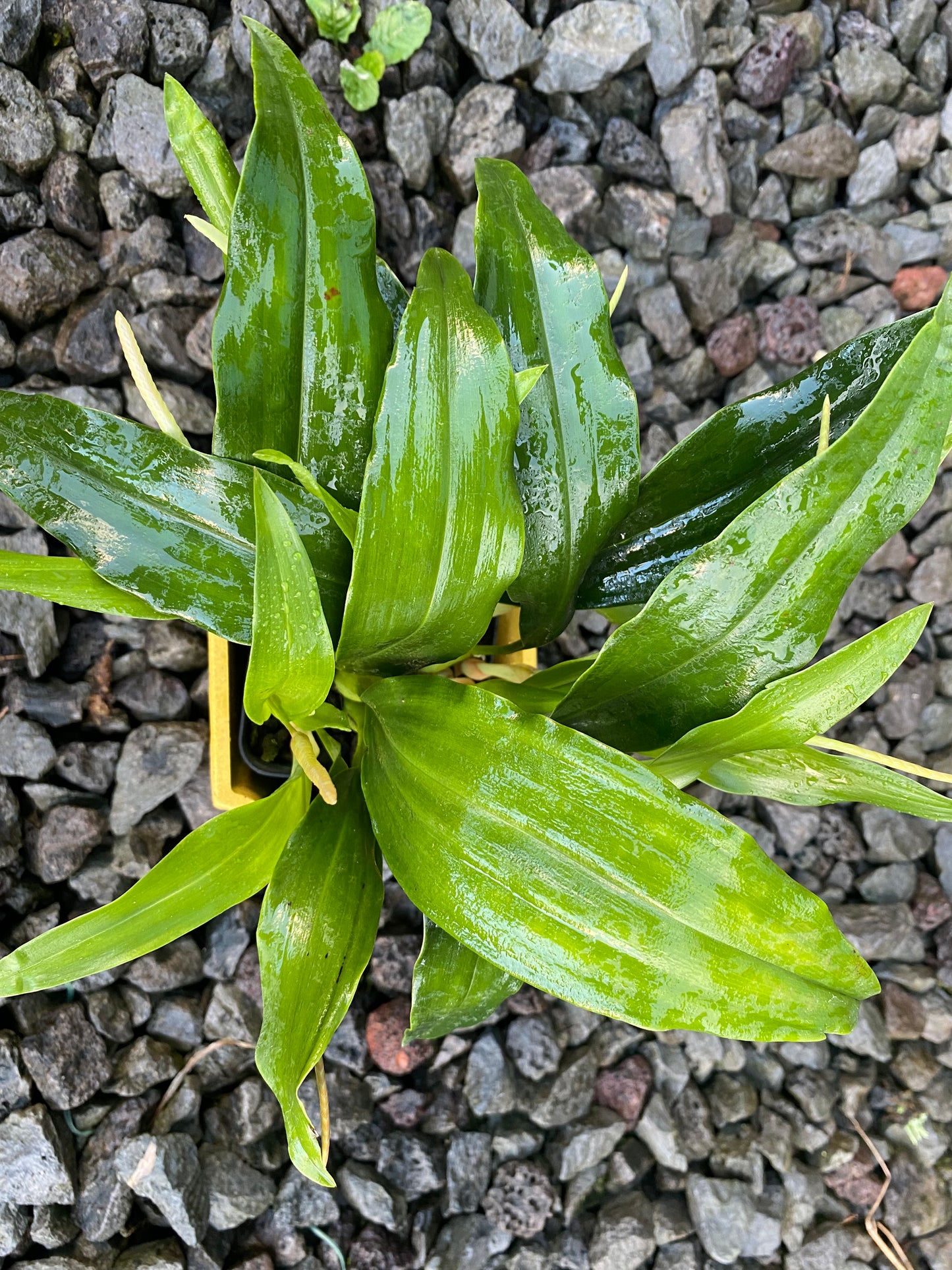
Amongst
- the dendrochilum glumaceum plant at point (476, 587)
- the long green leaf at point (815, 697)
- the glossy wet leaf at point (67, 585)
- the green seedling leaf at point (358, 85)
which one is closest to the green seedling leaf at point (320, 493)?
the dendrochilum glumaceum plant at point (476, 587)

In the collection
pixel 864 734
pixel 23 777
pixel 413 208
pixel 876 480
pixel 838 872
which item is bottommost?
pixel 838 872

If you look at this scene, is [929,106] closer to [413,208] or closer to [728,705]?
[413,208]

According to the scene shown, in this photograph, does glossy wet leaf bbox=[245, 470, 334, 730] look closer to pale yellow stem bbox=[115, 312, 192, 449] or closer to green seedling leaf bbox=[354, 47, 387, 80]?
pale yellow stem bbox=[115, 312, 192, 449]

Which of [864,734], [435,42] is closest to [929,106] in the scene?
[435,42]

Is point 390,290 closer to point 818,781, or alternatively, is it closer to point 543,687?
point 543,687

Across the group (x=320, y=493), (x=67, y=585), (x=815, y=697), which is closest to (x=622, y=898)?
(x=815, y=697)
